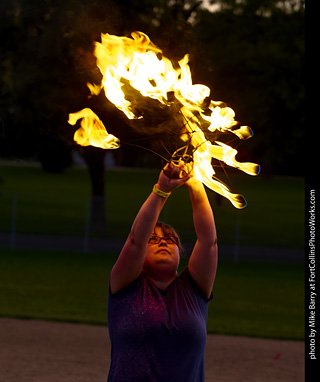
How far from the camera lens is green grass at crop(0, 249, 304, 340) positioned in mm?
12539

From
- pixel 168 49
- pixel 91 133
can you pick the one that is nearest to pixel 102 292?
pixel 168 49

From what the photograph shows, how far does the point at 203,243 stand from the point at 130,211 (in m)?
37.4

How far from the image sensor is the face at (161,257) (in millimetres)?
4238

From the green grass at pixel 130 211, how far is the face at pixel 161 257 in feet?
55.2

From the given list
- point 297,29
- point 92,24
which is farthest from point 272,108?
point 92,24

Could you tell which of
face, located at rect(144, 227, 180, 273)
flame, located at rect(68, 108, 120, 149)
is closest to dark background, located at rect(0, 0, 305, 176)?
flame, located at rect(68, 108, 120, 149)

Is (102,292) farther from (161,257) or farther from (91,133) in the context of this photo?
(161,257)

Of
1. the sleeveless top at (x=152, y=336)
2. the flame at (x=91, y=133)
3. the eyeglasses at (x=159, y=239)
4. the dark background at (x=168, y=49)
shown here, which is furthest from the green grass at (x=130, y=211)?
the sleeveless top at (x=152, y=336)

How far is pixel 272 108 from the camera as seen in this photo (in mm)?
26797

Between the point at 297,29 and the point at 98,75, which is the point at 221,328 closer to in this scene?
the point at 98,75

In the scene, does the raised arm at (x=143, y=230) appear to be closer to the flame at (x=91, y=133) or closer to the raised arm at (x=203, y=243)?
the raised arm at (x=203, y=243)

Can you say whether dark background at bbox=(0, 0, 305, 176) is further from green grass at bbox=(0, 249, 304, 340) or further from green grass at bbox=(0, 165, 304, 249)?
green grass at bbox=(0, 165, 304, 249)

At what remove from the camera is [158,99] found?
482 centimetres

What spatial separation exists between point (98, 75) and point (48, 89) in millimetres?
14409
